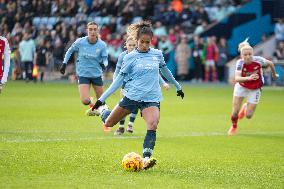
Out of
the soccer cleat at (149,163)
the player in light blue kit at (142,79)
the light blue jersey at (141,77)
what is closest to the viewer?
the soccer cleat at (149,163)

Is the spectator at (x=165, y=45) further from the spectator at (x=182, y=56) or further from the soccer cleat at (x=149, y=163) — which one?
the soccer cleat at (x=149, y=163)

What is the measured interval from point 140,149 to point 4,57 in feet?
11.0

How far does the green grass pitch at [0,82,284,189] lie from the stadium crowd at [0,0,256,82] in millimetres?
15143

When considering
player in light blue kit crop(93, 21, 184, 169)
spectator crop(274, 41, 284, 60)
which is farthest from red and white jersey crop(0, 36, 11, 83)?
spectator crop(274, 41, 284, 60)

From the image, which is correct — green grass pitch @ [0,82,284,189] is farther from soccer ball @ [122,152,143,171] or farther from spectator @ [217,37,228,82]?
spectator @ [217,37,228,82]

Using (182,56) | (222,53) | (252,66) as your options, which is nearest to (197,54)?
(182,56)

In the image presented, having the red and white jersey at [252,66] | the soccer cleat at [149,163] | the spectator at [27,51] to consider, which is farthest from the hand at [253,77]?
the spectator at [27,51]

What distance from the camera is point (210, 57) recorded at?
4331 cm

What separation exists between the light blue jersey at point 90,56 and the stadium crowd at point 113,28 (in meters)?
22.5

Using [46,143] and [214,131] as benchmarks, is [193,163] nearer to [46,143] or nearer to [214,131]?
[46,143]

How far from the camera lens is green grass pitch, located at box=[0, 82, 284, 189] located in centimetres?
1200

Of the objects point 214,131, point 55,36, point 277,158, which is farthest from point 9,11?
point 277,158

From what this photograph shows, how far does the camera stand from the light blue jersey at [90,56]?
20922mm

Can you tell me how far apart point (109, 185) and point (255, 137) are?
8278 mm
